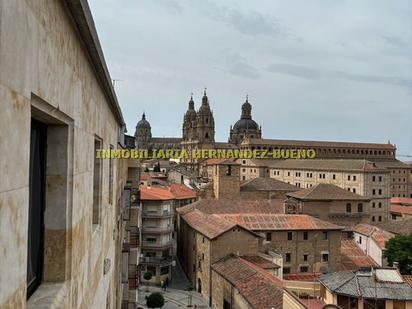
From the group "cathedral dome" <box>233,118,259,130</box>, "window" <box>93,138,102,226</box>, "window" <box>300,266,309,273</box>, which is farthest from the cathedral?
"window" <box>93,138,102,226</box>

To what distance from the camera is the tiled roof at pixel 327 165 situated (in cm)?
5388

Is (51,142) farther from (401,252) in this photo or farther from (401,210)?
(401,210)

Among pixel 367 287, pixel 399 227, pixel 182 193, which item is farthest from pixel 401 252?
pixel 182 193

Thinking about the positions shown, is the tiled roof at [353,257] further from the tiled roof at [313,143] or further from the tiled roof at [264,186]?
the tiled roof at [313,143]

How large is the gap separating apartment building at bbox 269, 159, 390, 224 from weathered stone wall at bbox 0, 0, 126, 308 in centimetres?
5037

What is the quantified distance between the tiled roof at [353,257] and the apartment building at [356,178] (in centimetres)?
1460

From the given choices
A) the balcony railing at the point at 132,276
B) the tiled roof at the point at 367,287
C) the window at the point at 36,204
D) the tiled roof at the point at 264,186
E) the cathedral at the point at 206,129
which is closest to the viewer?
the window at the point at 36,204

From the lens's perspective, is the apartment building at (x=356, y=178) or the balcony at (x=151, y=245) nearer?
the balcony at (x=151, y=245)

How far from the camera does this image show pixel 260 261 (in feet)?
85.7

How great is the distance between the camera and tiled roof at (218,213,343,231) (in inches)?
1208

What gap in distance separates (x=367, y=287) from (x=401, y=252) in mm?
15991

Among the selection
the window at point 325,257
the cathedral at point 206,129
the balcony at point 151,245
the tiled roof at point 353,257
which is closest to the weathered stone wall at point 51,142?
the window at point 325,257

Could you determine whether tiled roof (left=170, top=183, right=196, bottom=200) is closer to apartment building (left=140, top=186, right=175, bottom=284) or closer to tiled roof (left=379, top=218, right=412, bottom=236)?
apartment building (left=140, top=186, right=175, bottom=284)

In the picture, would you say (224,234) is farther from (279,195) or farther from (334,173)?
(334,173)
